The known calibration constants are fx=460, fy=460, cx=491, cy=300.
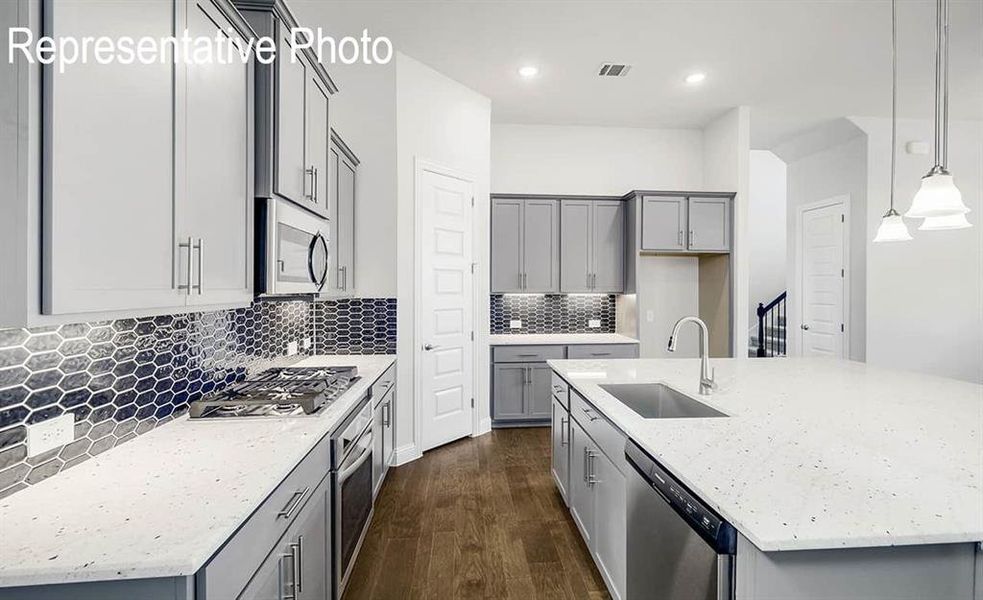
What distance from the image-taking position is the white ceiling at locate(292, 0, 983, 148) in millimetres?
2955

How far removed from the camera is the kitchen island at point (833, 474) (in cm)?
99

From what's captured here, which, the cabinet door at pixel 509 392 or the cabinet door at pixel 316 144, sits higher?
the cabinet door at pixel 316 144

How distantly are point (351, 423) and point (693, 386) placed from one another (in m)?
1.66

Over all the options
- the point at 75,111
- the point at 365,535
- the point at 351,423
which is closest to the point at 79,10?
the point at 75,111

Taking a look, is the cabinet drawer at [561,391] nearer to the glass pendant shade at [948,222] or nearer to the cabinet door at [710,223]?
the glass pendant shade at [948,222]

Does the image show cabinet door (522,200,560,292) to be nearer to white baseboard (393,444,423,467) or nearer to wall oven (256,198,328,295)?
white baseboard (393,444,423,467)

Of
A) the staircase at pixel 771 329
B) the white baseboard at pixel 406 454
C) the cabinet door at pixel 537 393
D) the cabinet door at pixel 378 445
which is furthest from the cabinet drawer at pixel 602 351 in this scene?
the staircase at pixel 771 329

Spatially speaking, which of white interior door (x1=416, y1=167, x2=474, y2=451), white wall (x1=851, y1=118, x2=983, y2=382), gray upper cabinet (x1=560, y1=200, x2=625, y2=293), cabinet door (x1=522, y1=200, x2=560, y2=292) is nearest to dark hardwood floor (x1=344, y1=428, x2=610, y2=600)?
white interior door (x1=416, y1=167, x2=474, y2=451)

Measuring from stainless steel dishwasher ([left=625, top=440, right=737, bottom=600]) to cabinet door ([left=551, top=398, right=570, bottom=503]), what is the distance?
105cm

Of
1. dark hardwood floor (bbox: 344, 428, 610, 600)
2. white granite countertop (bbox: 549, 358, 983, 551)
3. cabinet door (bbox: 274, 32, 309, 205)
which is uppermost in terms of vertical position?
cabinet door (bbox: 274, 32, 309, 205)

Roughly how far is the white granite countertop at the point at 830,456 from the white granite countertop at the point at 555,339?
200 centimetres

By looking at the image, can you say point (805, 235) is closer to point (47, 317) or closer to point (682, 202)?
point (682, 202)

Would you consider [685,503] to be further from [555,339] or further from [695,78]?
[695,78]

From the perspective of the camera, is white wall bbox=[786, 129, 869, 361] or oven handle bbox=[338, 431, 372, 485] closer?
oven handle bbox=[338, 431, 372, 485]
